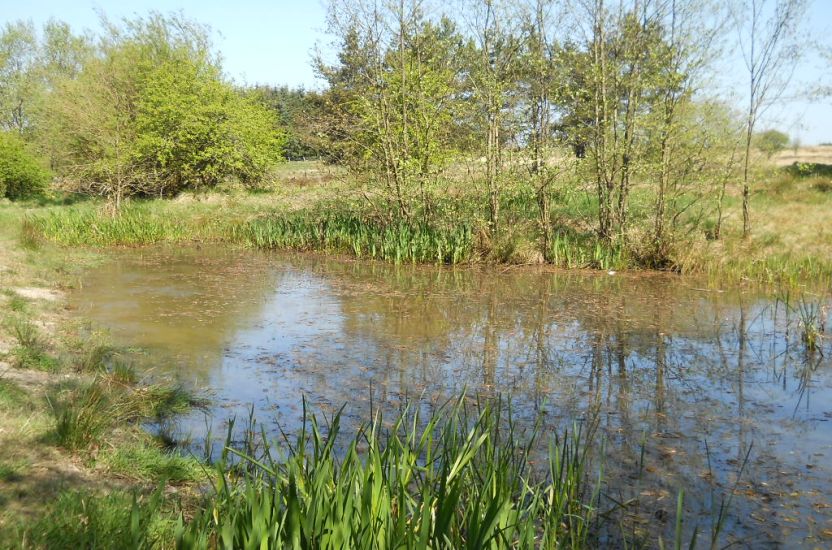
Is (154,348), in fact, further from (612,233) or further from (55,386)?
(612,233)

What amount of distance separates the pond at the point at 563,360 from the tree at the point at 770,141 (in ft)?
14.5

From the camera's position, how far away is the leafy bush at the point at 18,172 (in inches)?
950

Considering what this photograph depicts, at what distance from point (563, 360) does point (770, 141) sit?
10.3m

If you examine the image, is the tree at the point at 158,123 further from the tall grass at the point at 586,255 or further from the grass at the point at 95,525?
the grass at the point at 95,525

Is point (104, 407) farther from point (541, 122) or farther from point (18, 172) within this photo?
point (18, 172)

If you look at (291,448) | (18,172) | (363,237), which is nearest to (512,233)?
(363,237)

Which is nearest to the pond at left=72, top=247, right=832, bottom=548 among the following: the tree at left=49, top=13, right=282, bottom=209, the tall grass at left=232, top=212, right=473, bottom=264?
the tall grass at left=232, top=212, right=473, bottom=264

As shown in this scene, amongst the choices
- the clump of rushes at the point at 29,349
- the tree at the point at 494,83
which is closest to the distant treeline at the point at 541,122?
the tree at the point at 494,83

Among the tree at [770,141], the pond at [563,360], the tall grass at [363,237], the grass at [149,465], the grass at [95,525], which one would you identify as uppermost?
the tree at [770,141]

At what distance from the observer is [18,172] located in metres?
24.2

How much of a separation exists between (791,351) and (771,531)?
4.14 m

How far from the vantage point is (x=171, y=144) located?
23.5 meters

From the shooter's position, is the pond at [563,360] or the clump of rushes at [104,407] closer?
the clump of rushes at [104,407]

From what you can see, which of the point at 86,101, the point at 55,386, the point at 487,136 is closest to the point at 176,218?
the point at 86,101
